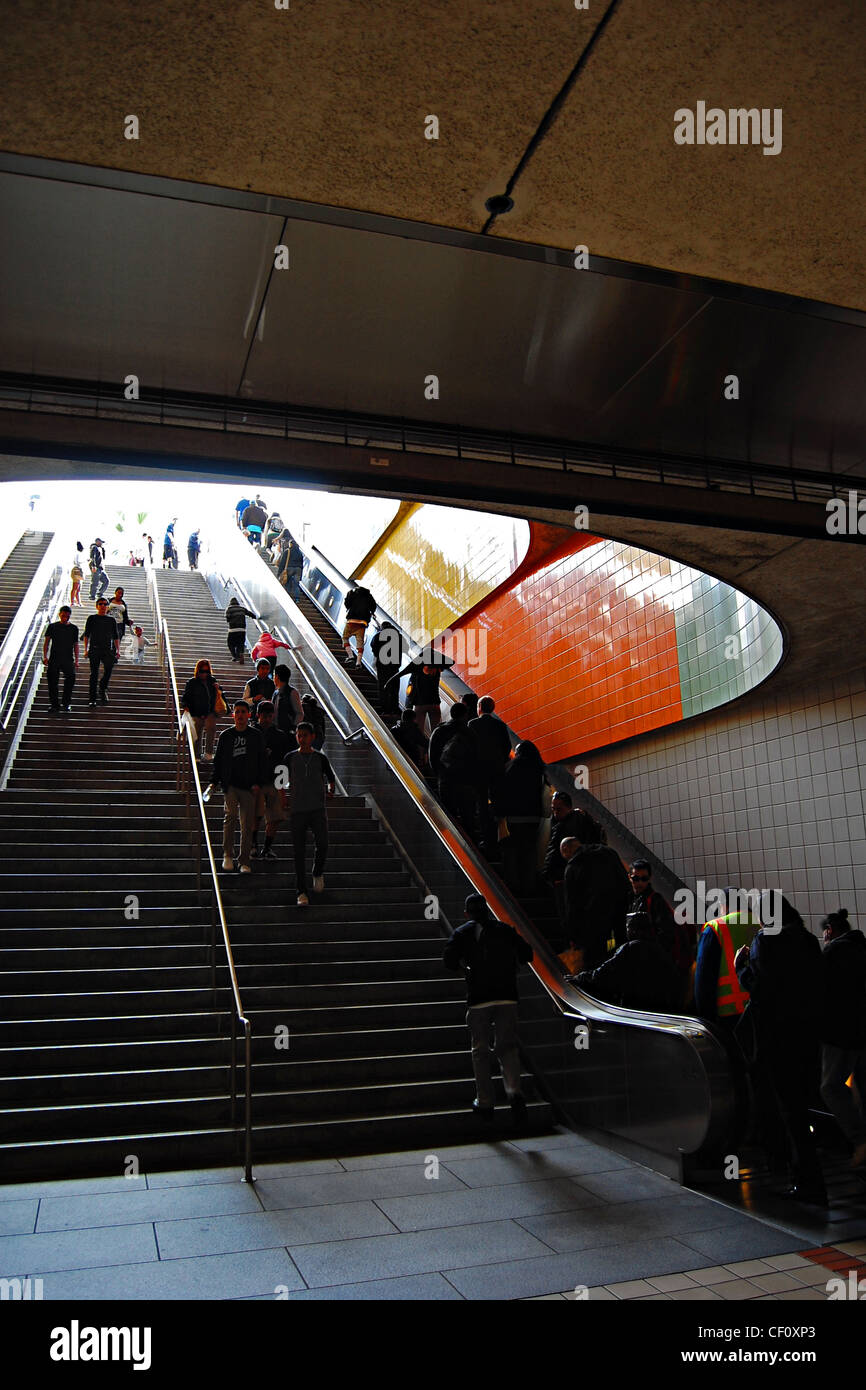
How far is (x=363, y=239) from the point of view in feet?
13.1

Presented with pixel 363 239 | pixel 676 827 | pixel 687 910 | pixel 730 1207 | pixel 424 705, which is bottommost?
pixel 730 1207

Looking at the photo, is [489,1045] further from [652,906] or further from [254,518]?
[254,518]

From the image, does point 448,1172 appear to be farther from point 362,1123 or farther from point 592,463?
point 592,463

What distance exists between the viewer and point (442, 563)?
16.8m

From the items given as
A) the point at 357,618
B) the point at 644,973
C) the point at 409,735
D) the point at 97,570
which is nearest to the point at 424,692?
the point at 409,735

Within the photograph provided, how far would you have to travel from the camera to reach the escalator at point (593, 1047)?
491cm

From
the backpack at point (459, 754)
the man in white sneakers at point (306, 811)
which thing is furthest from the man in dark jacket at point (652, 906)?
the man in white sneakers at point (306, 811)

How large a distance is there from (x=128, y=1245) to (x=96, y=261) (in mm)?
4049

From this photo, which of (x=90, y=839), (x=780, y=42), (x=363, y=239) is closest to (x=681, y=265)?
(x=780, y=42)

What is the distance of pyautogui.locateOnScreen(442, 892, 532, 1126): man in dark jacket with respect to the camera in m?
5.74

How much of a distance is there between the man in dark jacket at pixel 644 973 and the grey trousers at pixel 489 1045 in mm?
701

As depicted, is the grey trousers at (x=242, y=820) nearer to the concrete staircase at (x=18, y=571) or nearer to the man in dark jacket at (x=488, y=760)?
the man in dark jacket at (x=488, y=760)

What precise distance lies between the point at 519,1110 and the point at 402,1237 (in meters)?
1.71

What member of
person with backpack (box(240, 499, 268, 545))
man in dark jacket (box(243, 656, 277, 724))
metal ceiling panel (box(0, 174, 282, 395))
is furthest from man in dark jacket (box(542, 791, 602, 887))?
person with backpack (box(240, 499, 268, 545))
